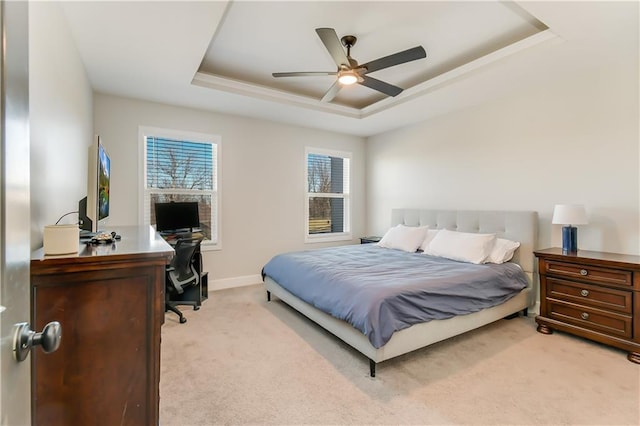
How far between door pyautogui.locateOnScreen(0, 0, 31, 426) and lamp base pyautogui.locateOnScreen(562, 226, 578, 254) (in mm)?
3730

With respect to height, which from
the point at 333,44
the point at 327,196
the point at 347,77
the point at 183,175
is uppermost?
the point at 333,44

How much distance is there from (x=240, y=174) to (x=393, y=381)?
3.45 m

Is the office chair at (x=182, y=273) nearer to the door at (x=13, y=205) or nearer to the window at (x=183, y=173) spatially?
the window at (x=183, y=173)

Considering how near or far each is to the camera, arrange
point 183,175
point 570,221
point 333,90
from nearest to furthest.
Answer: point 570,221 < point 333,90 < point 183,175

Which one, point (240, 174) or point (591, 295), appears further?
point (240, 174)

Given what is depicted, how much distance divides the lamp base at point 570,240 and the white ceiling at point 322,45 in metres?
1.58

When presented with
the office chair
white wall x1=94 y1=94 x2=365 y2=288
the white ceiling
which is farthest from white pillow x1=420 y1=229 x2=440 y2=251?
the office chair

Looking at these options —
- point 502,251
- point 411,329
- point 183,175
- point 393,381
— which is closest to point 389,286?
point 411,329

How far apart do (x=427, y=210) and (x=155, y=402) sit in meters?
4.06

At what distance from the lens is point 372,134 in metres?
5.66

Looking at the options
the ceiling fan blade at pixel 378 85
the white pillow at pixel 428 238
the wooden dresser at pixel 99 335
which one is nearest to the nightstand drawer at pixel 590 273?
the white pillow at pixel 428 238

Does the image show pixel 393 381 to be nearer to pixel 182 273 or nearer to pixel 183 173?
pixel 182 273

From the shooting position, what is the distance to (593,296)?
8.62 ft

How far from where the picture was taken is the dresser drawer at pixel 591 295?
245 centimetres
